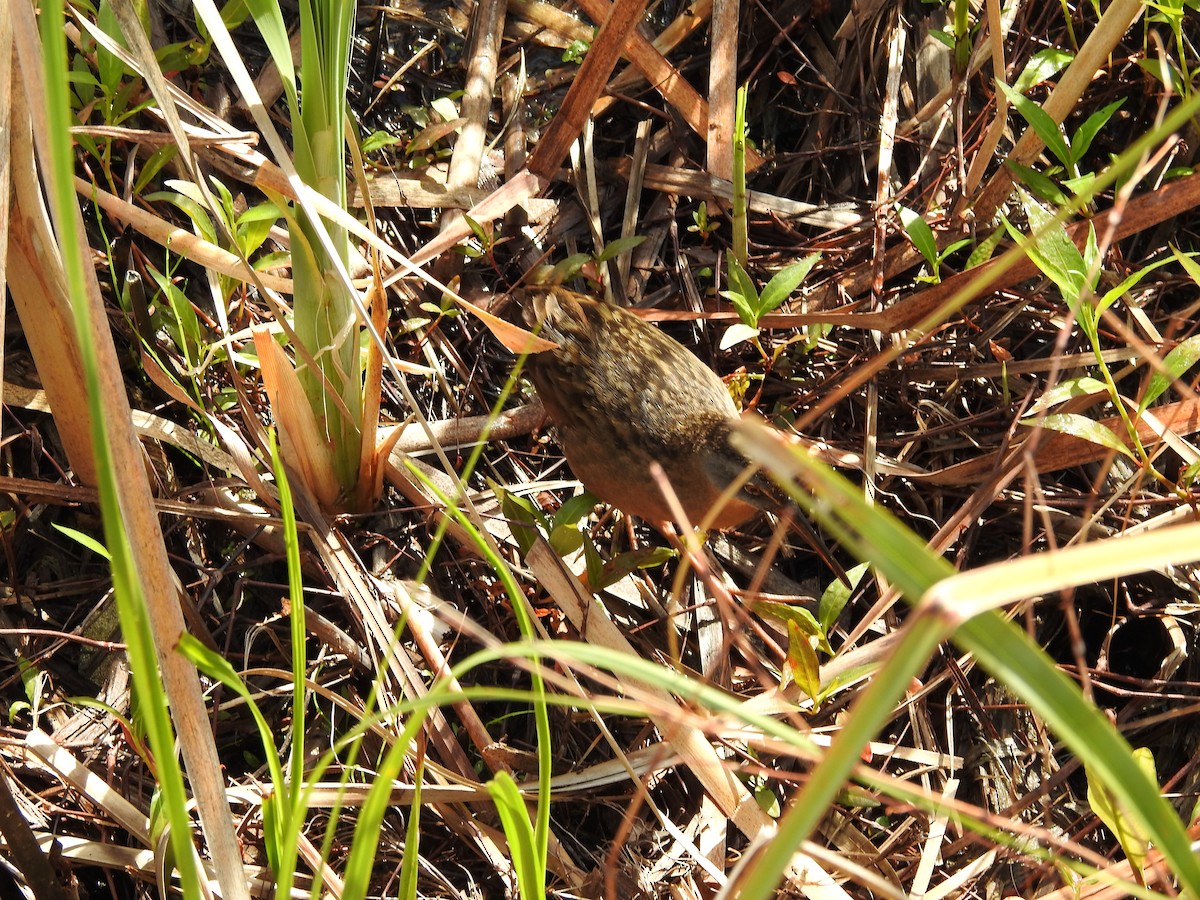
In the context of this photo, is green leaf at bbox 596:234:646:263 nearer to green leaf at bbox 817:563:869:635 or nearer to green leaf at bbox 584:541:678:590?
green leaf at bbox 584:541:678:590

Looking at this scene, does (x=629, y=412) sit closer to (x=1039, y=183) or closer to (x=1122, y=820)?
(x=1039, y=183)

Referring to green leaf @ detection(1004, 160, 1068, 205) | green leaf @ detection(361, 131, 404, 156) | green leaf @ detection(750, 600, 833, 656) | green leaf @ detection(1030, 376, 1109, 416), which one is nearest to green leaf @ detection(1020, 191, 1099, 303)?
A: green leaf @ detection(1030, 376, 1109, 416)

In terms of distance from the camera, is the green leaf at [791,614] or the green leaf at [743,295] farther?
the green leaf at [743,295]

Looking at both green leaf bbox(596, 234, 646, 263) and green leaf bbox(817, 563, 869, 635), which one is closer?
green leaf bbox(817, 563, 869, 635)

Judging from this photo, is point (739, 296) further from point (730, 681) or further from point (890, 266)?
point (730, 681)

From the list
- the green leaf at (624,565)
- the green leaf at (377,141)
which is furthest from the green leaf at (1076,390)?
the green leaf at (377,141)

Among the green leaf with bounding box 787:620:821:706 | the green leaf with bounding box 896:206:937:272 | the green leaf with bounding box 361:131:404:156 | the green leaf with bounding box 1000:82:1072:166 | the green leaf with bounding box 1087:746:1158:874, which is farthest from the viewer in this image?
the green leaf with bounding box 361:131:404:156

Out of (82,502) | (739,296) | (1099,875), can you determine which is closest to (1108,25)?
(739,296)

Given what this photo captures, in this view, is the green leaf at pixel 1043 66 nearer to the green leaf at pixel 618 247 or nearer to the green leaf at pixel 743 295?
the green leaf at pixel 743 295
